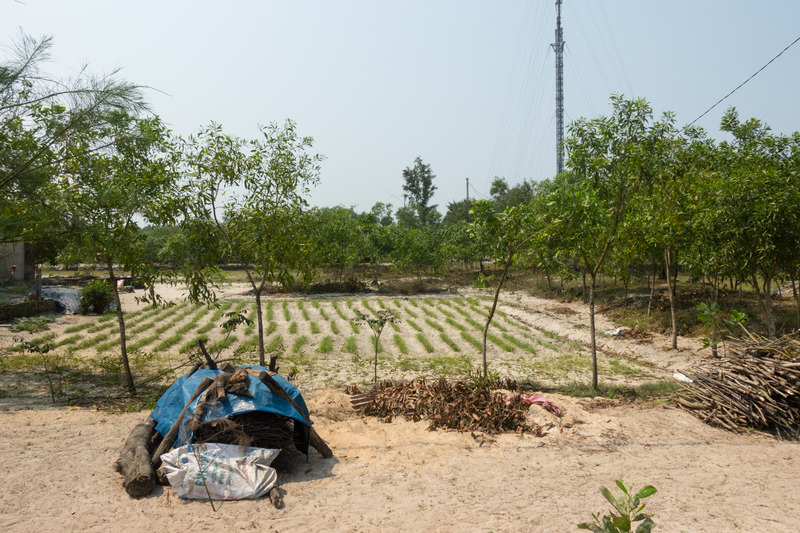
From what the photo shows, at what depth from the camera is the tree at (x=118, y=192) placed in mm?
8688

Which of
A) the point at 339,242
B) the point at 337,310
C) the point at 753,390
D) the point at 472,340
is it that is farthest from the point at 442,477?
the point at 339,242

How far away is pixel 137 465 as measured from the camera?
207 inches

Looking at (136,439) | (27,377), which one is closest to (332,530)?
(136,439)

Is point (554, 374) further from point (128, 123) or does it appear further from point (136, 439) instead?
point (128, 123)

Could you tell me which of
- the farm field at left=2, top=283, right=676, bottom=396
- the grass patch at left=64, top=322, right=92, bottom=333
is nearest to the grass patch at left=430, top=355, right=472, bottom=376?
the farm field at left=2, top=283, right=676, bottom=396

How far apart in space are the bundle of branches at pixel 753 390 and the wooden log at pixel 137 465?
7424mm

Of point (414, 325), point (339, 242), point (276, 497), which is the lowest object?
point (276, 497)

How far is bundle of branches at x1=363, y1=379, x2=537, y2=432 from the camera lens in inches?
284

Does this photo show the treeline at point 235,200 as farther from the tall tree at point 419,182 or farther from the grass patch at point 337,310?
the tall tree at point 419,182

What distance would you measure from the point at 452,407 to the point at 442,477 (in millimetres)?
1910

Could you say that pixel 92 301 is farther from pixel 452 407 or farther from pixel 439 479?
pixel 439 479

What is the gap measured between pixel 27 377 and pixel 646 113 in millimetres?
13175

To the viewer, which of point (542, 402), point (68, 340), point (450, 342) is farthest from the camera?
point (450, 342)

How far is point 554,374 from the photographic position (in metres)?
11.0
